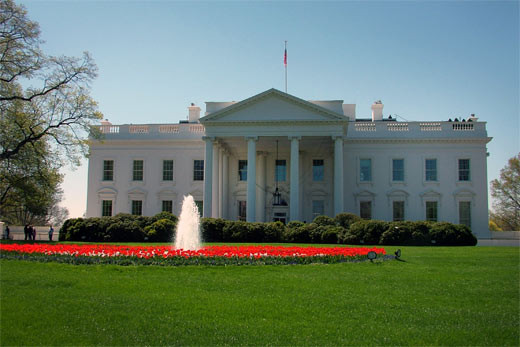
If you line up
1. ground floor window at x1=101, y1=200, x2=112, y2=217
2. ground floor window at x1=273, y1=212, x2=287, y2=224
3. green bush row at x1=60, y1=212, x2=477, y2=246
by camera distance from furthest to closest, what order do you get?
ground floor window at x1=101, y1=200, x2=112, y2=217 → ground floor window at x1=273, y1=212, x2=287, y2=224 → green bush row at x1=60, y1=212, x2=477, y2=246

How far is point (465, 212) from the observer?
1585 inches

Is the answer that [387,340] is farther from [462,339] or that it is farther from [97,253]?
[97,253]

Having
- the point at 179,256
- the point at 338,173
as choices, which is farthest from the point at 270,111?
the point at 179,256

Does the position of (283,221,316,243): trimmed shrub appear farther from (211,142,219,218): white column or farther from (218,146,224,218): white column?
(218,146,224,218): white column

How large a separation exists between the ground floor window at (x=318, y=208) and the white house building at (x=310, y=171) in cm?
9

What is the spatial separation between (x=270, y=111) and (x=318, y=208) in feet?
34.1

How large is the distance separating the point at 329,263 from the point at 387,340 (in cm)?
799

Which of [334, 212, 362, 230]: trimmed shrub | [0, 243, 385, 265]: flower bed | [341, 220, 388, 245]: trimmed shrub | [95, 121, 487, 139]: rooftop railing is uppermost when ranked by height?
[95, 121, 487, 139]: rooftop railing

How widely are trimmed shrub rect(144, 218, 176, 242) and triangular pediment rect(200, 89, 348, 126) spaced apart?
10.2m

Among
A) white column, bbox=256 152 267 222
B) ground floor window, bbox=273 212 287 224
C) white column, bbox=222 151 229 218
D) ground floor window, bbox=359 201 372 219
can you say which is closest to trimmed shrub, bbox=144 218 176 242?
white column, bbox=222 151 229 218

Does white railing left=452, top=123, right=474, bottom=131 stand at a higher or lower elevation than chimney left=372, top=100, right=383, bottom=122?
lower

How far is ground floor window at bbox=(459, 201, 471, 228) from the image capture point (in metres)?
40.1

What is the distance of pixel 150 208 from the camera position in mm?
42469

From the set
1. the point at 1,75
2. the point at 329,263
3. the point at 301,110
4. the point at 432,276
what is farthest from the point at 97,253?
the point at 301,110
